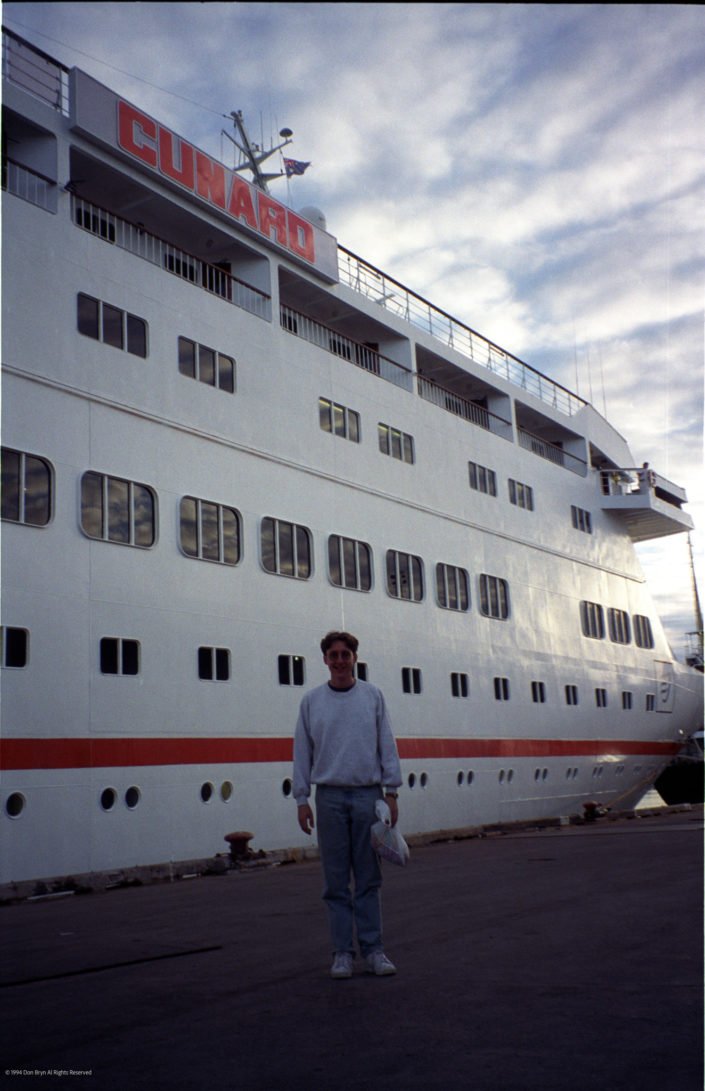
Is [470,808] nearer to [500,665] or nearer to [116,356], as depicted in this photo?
[500,665]

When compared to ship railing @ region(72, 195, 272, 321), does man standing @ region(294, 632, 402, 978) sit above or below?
below

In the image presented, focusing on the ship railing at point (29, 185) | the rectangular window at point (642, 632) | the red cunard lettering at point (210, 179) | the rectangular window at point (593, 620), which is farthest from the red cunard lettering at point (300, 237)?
the rectangular window at point (642, 632)

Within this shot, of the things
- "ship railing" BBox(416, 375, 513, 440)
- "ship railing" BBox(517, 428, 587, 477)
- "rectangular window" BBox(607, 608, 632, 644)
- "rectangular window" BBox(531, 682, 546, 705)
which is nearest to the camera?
"ship railing" BBox(416, 375, 513, 440)

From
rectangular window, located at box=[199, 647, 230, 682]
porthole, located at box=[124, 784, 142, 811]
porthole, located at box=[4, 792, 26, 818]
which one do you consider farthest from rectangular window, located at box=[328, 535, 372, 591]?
porthole, located at box=[4, 792, 26, 818]

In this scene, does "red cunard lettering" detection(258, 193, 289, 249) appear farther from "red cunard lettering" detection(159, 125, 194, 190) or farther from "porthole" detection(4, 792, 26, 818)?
"porthole" detection(4, 792, 26, 818)

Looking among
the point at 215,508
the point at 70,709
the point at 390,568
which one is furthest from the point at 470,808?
the point at 70,709

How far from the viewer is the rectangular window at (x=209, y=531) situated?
45.7ft

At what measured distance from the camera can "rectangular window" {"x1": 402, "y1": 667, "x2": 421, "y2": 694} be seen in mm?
18266

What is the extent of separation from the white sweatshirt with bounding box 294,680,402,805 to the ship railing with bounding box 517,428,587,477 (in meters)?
20.7

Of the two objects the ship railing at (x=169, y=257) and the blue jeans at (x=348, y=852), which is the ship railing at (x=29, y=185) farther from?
the blue jeans at (x=348, y=852)

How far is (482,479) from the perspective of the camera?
2261cm

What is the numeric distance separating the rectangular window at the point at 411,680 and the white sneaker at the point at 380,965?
43.9ft

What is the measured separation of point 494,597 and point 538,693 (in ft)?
8.61

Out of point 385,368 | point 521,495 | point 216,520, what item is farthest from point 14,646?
point 521,495
